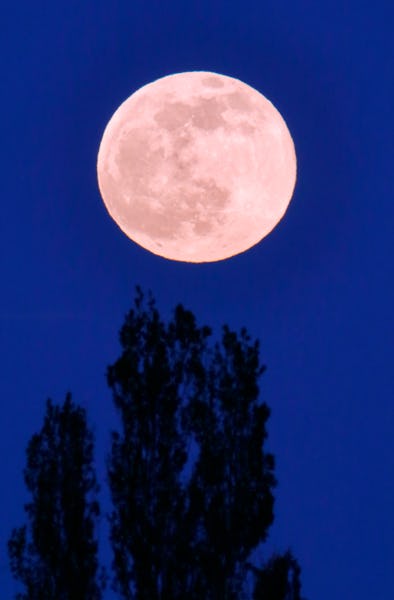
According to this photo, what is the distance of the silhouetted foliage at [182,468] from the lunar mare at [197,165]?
720 cm

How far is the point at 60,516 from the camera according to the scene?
16500mm

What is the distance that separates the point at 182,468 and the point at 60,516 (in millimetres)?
2306

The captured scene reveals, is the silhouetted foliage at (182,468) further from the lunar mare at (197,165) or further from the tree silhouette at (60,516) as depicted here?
the lunar mare at (197,165)

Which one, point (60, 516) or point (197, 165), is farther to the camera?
point (60, 516)

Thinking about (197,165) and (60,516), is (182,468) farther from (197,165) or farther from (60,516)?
(197,165)

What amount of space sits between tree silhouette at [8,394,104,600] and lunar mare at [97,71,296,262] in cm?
832

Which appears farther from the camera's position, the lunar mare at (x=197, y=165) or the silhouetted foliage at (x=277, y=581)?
the silhouetted foliage at (x=277, y=581)

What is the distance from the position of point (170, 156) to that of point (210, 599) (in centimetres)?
844

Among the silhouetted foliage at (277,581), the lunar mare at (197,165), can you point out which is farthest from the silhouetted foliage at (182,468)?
the lunar mare at (197,165)

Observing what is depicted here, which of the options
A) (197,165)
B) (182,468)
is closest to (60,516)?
(182,468)

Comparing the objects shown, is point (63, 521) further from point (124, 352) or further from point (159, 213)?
point (159, 213)

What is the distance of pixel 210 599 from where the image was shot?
1464cm

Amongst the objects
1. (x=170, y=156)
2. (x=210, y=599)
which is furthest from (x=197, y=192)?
(x=210, y=599)

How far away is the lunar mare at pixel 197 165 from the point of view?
8.38 metres
